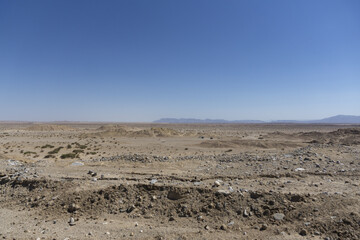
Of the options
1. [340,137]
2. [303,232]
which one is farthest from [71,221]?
[340,137]

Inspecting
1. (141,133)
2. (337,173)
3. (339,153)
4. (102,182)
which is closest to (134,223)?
(102,182)

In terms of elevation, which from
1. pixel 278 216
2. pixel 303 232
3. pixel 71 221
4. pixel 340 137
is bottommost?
pixel 71 221

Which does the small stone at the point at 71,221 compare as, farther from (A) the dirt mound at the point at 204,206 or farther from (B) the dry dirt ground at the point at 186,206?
(A) the dirt mound at the point at 204,206

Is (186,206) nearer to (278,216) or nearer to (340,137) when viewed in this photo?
(278,216)

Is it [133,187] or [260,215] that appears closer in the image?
[260,215]

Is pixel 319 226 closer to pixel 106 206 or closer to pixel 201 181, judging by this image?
pixel 201 181

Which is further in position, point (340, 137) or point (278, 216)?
point (340, 137)

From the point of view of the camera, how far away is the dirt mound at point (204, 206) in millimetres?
6113

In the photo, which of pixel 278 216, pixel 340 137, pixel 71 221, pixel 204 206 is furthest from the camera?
pixel 340 137

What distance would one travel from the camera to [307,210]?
647cm

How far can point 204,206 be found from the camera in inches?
277

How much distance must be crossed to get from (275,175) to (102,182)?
7577 mm

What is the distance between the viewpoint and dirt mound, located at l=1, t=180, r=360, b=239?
241 inches

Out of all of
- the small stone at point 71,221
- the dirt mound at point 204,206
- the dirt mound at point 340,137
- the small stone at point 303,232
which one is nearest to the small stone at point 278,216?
the dirt mound at point 204,206
